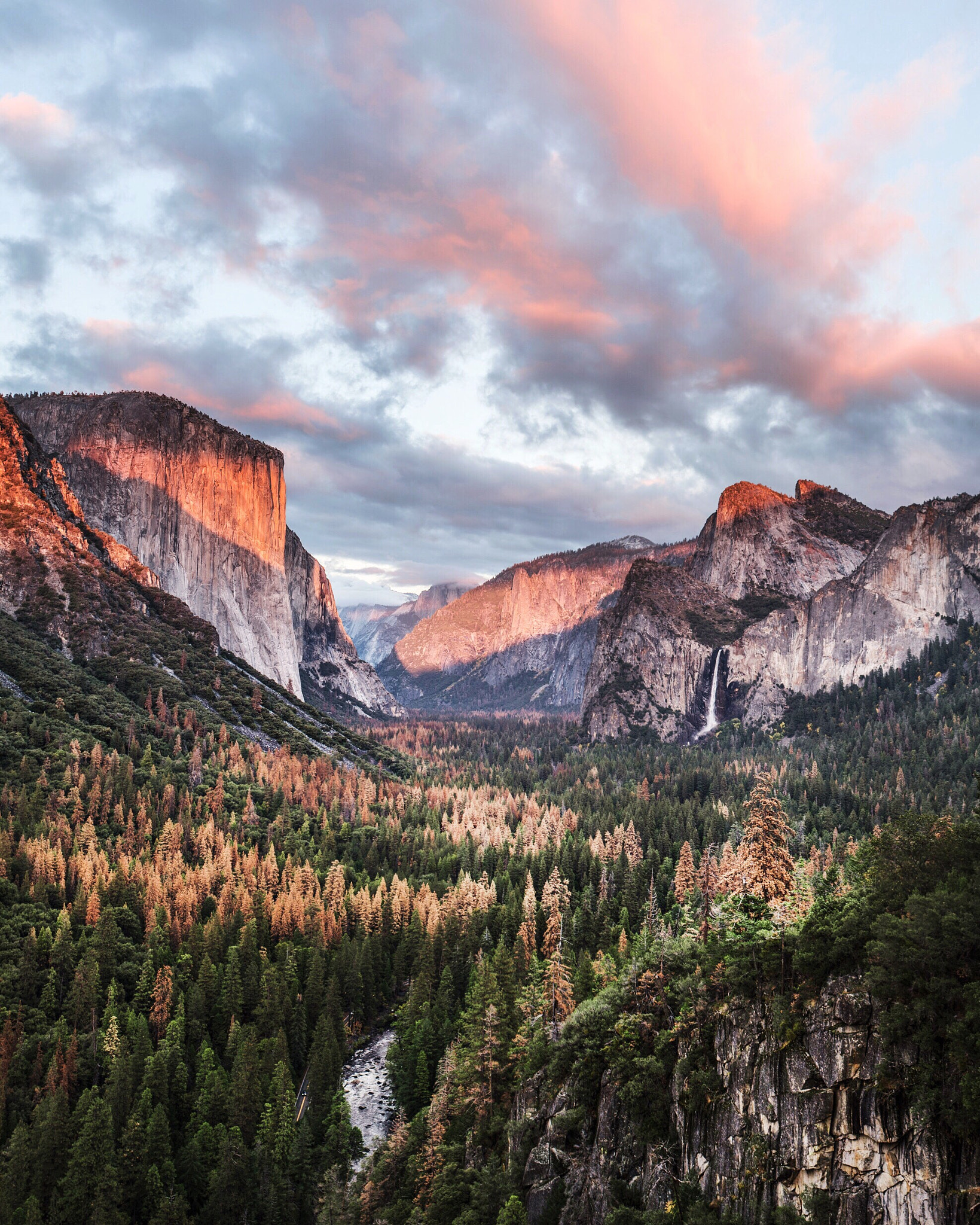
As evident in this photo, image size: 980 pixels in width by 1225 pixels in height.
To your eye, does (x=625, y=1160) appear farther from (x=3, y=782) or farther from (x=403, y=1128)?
(x=3, y=782)

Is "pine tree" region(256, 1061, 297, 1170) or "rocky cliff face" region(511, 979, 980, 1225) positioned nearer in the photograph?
"rocky cliff face" region(511, 979, 980, 1225)

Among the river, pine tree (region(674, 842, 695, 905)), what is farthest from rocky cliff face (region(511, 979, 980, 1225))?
pine tree (region(674, 842, 695, 905))

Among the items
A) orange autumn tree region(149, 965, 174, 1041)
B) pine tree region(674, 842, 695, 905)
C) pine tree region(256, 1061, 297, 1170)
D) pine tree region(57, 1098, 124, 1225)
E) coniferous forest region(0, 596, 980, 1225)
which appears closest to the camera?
coniferous forest region(0, 596, 980, 1225)

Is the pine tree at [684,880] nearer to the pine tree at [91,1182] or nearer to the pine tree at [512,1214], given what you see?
the pine tree at [512,1214]

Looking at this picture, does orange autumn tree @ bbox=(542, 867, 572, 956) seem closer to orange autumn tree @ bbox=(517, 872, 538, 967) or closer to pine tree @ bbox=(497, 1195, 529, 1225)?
orange autumn tree @ bbox=(517, 872, 538, 967)

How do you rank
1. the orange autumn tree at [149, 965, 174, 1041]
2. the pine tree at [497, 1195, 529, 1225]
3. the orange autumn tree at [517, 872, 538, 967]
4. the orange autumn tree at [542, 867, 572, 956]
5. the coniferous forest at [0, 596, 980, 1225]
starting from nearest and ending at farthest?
the coniferous forest at [0, 596, 980, 1225] < the pine tree at [497, 1195, 529, 1225] < the orange autumn tree at [542, 867, 572, 956] < the orange autumn tree at [149, 965, 174, 1041] < the orange autumn tree at [517, 872, 538, 967]

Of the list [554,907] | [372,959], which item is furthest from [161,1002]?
[554,907]

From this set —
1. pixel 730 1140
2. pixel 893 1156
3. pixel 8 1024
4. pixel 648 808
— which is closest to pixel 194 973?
pixel 8 1024
